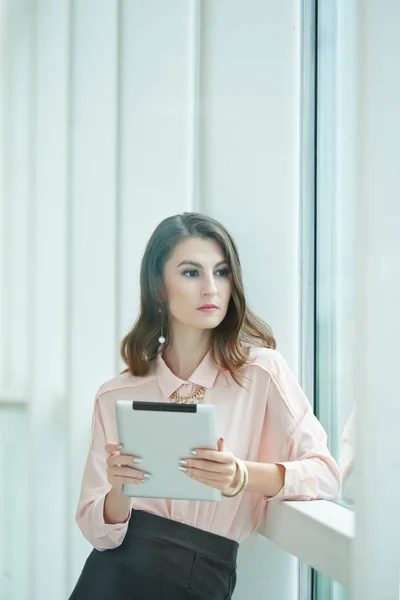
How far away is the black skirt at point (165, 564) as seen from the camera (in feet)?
5.16

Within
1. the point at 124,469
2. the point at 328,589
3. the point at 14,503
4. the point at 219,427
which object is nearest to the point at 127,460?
the point at 124,469

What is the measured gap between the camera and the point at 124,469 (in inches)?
58.1

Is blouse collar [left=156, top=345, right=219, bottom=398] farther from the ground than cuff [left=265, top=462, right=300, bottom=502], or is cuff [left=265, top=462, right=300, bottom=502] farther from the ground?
blouse collar [left=156, top=345, right=219, bottom=398]

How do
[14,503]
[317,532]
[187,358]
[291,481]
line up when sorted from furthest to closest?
1. [14,503]
2. [187,358]
3. [291,481]
4. [317,532]

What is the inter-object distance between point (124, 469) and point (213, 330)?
41cm

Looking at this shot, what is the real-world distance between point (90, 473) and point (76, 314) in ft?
1.60

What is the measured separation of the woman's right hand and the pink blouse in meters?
0.19

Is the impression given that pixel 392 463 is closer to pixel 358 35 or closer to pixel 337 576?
pixel 337 576

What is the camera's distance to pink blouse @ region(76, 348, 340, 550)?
1.61 m

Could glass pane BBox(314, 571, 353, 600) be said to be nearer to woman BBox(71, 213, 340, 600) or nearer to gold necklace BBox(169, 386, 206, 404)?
woman BBox(71, 213, 340, 600)

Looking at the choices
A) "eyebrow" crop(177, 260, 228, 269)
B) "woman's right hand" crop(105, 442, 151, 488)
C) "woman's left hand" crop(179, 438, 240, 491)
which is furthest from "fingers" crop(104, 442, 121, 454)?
"eyebrow" crop(177, 260, 228, 269)

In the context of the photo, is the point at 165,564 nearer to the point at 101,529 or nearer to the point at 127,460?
Answer: the point at 101,529

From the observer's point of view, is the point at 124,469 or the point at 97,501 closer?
the point at 124,469

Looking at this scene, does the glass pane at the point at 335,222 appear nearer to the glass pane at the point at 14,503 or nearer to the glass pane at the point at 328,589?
the glass pane at the point at 328,589
